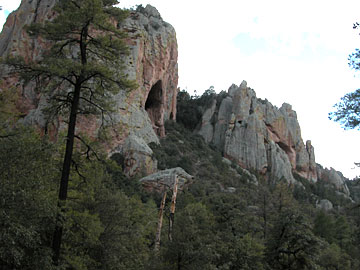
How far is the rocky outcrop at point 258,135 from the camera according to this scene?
63.9 meters

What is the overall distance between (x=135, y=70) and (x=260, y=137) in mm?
27974

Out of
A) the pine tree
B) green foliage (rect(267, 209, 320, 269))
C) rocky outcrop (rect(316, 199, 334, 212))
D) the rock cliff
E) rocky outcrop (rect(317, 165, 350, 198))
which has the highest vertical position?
the rock cliff

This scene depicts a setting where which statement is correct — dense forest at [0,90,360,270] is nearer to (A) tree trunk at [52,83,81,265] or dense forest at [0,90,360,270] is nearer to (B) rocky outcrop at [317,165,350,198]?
(A) tree trunk at [52,83,81,265]

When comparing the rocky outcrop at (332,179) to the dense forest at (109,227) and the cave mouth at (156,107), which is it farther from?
the dense forest at (109,227)

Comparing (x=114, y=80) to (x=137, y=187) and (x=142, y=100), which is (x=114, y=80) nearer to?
(x=137, y=187)

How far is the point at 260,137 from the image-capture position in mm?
65750

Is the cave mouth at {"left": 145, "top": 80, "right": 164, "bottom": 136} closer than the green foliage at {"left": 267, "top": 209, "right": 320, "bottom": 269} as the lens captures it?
No

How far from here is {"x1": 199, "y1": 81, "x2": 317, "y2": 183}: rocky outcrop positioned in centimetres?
6394

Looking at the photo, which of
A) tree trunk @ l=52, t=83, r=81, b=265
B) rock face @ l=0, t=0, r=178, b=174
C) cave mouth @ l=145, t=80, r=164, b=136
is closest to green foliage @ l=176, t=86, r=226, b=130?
rock face @ l=0, t=0, r=178, b=174

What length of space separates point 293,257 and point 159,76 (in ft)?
129

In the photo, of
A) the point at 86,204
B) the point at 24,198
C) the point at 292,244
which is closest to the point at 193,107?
the point at 292,244

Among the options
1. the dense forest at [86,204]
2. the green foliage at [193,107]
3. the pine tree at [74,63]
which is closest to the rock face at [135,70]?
the green foliage at [193,107]

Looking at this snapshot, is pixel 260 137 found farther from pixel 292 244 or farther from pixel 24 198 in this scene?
pixel 24 198

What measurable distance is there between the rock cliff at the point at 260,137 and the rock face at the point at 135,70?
11.0 m
